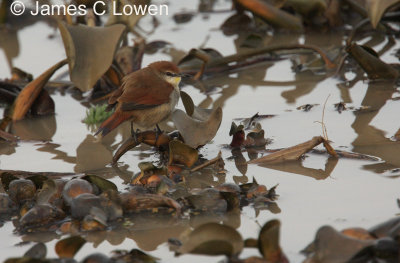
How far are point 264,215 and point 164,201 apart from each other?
53 cm

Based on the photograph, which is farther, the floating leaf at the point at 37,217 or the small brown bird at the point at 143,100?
the small brown bird at the point at 143,100

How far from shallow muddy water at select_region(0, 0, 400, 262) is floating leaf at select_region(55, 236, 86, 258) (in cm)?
24

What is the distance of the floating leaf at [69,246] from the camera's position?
3.02m

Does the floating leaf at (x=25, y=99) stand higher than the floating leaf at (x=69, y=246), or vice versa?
the floating leaf at (x=25, y=99)

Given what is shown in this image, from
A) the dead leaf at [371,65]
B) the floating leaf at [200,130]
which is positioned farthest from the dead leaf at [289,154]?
the dead leaf at [371,65]

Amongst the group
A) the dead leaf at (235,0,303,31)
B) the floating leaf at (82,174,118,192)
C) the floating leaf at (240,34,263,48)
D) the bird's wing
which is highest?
the dead leaf at (235,0,303,31)

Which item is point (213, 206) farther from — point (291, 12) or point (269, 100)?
point (291, 12)

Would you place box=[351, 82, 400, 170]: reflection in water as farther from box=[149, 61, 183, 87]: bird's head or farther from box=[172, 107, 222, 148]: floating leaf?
box=[149, 61, 183, 87]: bird's head

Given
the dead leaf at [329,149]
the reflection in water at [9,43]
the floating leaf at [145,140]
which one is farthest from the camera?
the reflection in water at [9,43]

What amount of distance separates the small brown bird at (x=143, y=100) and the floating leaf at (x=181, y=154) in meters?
0.63

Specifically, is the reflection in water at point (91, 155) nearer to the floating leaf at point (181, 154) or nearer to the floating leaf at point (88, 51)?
the floating leaf at point (88, 51)

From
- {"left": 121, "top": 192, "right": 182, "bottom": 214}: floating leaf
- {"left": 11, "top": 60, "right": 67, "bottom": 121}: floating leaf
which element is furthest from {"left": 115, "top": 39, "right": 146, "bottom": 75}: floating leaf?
{"left": 121, "top": 192, "right": 182, "bottom": 214}: floating leaf

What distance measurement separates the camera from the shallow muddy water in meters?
3.45

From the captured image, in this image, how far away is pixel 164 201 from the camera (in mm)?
3629
